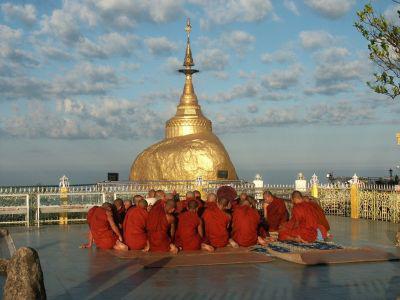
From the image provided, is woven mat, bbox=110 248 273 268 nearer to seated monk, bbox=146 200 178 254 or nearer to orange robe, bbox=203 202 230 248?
seated monk, bbox=146 200 178 254

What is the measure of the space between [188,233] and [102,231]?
1946 mm

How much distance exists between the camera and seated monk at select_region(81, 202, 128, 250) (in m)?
13.1

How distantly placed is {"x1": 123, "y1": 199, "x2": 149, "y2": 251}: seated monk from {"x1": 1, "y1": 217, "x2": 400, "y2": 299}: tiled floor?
0.64m

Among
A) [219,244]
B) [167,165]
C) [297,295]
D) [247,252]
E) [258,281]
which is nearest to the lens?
[297,295]

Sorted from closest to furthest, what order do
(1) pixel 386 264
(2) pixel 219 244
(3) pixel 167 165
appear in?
(1) pixel 386 264 → (2) pixel 219 244 → (3) pixel 167 165

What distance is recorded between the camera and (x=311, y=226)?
535 inches

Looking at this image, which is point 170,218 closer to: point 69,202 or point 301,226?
point 301,226

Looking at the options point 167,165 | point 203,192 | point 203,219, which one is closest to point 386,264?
point 203,219

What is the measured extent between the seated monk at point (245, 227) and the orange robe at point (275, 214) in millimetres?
2239

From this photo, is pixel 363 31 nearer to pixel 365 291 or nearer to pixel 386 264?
pixel 386 264

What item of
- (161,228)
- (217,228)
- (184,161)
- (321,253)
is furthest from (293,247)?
(184,161)

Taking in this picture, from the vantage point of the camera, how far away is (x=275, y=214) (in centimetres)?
1595

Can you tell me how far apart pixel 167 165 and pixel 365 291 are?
20.8 meters

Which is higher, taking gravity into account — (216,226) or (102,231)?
(216,226)
